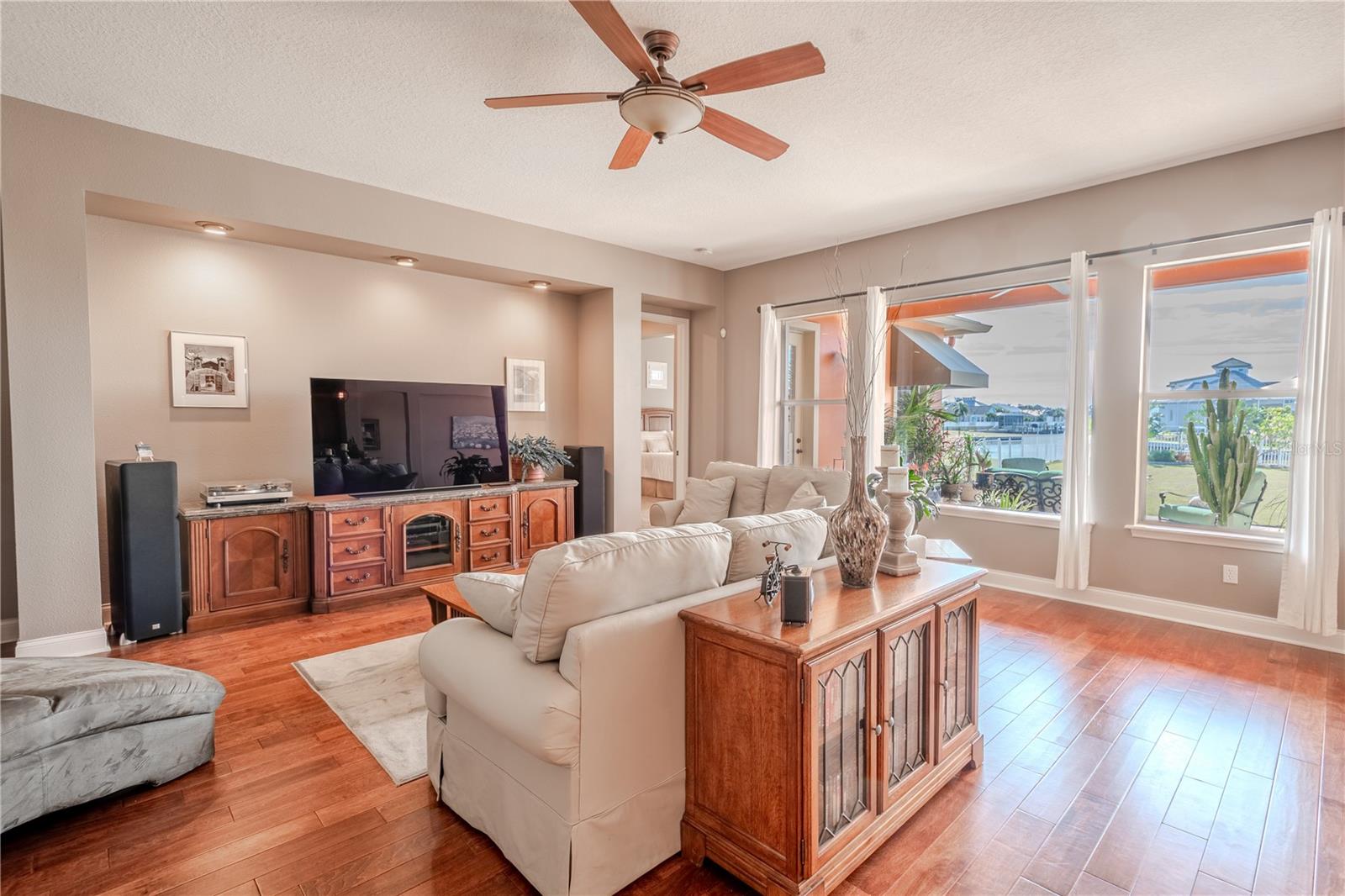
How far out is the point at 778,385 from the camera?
6328 mm

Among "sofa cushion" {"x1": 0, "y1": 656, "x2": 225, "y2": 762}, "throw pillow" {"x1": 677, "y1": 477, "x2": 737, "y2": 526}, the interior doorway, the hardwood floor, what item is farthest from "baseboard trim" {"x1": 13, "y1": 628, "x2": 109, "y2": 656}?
the interior doorway

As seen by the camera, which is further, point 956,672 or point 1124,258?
point 1124,258

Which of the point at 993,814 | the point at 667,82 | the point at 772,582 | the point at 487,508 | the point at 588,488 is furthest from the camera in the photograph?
the point at 588,488

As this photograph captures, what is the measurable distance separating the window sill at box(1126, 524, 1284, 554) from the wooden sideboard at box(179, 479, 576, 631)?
14.5ft

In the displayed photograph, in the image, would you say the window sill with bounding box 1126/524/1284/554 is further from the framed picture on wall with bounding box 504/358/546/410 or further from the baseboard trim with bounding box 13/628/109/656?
the baseboard trim with bounding box 13/628/109/656

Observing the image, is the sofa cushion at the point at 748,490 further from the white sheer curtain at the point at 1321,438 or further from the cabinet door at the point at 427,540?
the white sheer curtain at the point at 1321,438

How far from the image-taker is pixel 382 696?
2.94 m

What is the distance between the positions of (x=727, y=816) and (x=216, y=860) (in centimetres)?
151

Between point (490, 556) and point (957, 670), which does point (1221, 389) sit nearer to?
point (957, 670)

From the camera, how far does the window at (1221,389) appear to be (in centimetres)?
373

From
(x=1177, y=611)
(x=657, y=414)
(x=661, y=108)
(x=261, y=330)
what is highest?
(x=661, y=108)

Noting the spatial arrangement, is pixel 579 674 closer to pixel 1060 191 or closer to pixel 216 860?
pixel 216 860

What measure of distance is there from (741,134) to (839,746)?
245cm

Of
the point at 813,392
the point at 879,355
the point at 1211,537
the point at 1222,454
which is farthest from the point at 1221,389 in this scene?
the point at 813,392
